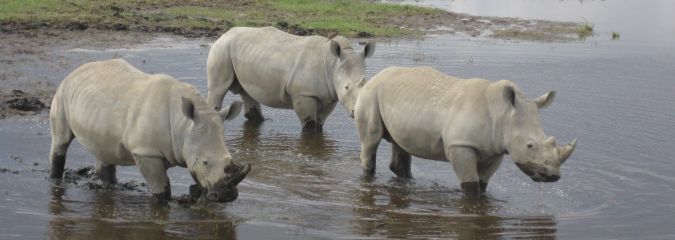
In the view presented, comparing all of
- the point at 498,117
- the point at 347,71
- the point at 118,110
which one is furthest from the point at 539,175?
the point at 347,71

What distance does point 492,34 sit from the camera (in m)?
26.3

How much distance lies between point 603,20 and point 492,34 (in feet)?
17.8

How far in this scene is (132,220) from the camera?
10164 millimetres

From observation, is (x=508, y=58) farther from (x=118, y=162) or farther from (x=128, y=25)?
(x=118, y=162)

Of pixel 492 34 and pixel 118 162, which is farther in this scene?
pixel 492 34

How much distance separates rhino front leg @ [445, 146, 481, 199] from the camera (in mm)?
11031

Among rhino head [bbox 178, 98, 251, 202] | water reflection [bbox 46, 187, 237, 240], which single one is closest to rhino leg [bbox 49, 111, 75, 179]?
water reflection [bbox 46, 187, 237, 240]

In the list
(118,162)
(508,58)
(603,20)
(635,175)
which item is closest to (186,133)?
(118,162)

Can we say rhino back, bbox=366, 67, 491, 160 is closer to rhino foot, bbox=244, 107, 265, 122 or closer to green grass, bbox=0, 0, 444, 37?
rhino foot, bbox=244, 107, 265, 122

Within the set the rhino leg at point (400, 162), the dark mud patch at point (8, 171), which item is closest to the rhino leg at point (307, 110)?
the rhino leg at point (400, 162)

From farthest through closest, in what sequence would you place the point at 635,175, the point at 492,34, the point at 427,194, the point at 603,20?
the point at 603,20
the point at 492,34
the point at 635,175
the point at 427,194

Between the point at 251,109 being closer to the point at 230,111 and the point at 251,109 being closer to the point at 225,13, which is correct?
the point at 230,111

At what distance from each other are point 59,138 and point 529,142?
460 cm

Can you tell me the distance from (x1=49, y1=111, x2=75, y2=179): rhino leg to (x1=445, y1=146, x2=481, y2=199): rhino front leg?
3766 mm
